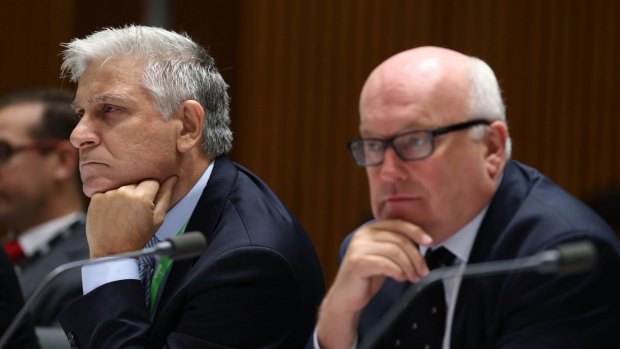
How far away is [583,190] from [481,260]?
2.05 metres

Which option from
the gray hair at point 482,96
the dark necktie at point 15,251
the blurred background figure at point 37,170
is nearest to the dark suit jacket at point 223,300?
the gray hair at point 482,96

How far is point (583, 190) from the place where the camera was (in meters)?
4.13

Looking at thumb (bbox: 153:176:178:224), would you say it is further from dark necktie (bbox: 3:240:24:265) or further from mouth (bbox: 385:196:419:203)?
dark necktie (bbox: 3:240:24:265)

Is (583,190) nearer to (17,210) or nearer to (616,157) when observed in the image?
(616,157)

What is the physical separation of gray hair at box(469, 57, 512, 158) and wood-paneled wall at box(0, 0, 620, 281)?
6.00 feet

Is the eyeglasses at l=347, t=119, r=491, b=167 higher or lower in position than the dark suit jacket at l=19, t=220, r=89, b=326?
higher

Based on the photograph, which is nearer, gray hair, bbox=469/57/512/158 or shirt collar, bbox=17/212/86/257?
gray hair, bbox=469/57/512/158

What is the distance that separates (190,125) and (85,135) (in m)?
0.24

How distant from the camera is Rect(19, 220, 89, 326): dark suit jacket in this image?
3.69 m

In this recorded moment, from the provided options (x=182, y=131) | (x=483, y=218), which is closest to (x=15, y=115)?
(x=182, y=131)

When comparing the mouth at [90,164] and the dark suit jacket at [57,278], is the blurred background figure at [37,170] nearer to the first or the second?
the dark suit jacket at [57,278]

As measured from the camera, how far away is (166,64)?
2.70m

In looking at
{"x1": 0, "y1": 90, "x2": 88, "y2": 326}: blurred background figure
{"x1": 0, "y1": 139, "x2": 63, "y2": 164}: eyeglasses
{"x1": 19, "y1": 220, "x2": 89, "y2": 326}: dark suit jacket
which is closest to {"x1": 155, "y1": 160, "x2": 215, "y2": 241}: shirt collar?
{"x1": 19, "y1": 220, "x2": 89, "y2": 326}: dark suit jacket

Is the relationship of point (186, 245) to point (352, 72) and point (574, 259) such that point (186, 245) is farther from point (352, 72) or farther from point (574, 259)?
point (352, 72)
